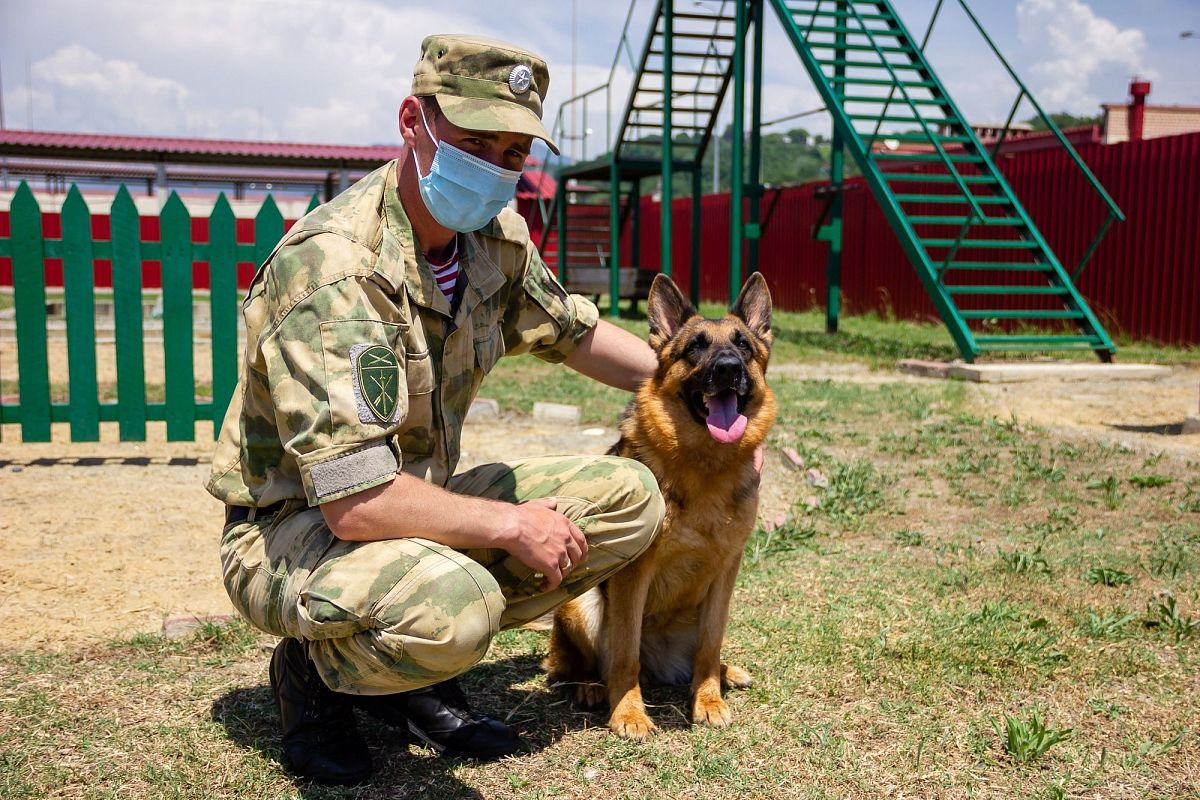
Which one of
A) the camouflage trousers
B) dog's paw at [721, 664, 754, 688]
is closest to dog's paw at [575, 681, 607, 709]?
dog's paw at [721, 664, 754, 688]

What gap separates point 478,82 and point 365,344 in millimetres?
766

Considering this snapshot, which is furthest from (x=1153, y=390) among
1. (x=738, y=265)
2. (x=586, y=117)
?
(x=586, y=117)

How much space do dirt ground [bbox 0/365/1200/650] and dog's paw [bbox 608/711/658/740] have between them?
168cm

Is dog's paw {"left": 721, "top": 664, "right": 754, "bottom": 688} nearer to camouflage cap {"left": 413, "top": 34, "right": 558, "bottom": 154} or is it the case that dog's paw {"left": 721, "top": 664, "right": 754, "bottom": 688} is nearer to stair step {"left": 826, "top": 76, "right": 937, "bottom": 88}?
camouflage cap {"left": 413, "top": 34, "right": 558, "bottom": 154}

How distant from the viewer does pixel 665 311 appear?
335 centimetres

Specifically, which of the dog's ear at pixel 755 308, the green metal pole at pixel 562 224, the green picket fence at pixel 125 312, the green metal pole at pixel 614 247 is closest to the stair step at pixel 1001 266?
the green metal pole at pixel 614 247

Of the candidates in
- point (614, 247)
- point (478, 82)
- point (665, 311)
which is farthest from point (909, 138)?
point (478, 82)

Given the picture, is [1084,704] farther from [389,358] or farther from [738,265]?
[738,265]

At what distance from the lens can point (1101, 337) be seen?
9.85m

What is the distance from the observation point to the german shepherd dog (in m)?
2.95

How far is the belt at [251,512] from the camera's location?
258 centimetres

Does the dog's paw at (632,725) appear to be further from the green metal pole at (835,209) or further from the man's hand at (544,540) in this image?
the green metal pole at (835,209)

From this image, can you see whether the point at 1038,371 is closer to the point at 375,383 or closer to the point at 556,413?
the point at 556,413

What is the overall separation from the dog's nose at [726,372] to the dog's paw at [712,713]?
971 millimetres
